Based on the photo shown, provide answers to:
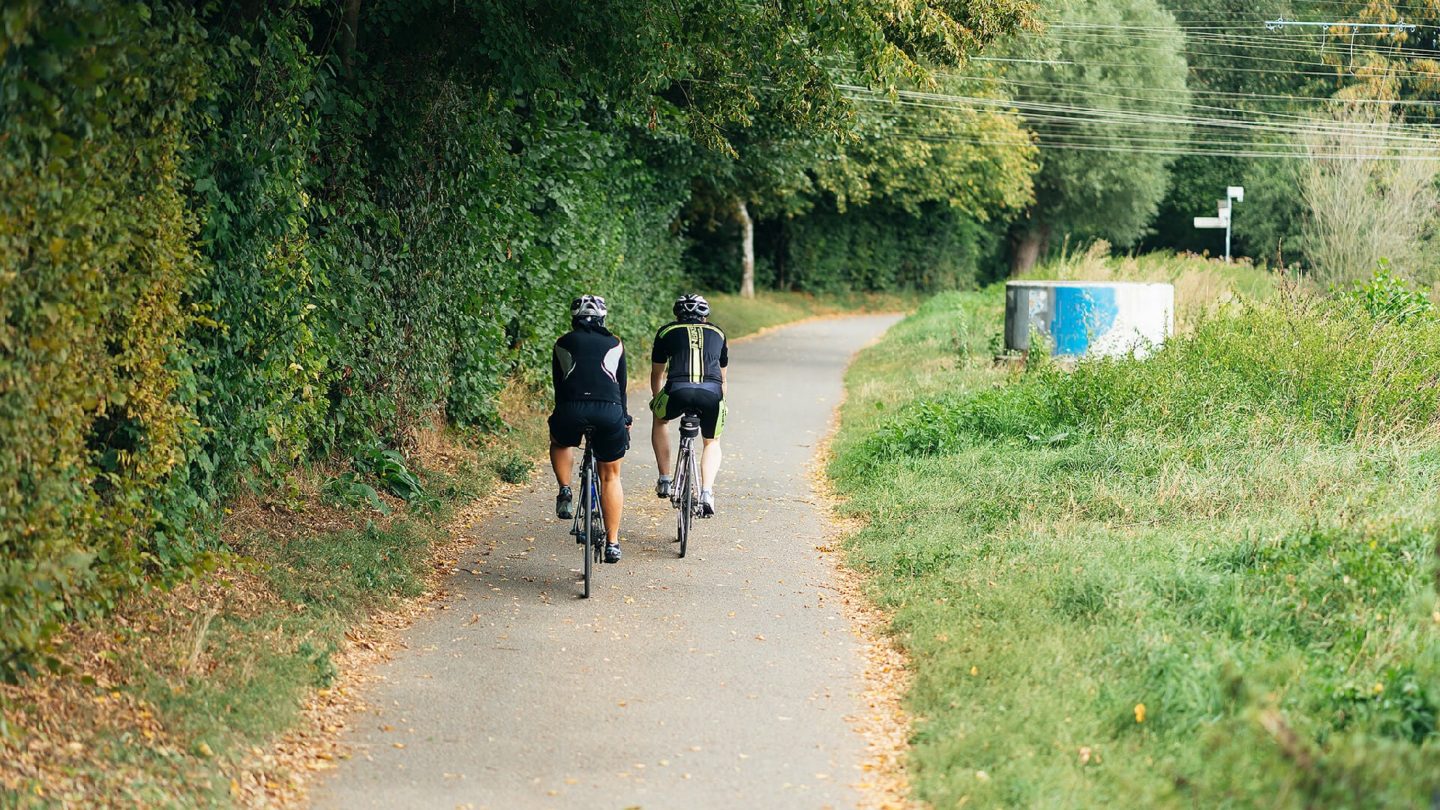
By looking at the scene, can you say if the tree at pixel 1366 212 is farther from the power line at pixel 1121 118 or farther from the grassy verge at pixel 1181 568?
the grassy verge at pixel 1181 568

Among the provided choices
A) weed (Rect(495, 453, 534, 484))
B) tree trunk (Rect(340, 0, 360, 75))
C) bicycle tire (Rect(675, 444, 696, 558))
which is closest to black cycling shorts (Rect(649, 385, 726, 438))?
bicycle tire (Rect(675, 444, 696, 558))

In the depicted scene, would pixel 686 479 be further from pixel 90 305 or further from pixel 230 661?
pixel 90 305

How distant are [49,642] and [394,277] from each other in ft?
20.4

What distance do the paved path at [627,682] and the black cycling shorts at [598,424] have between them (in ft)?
2.87

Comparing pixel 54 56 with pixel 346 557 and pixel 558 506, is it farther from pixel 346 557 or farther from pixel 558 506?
pixel 558 506

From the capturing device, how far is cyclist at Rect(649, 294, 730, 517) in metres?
10.1

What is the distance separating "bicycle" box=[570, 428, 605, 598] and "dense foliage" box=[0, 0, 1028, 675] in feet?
5.97

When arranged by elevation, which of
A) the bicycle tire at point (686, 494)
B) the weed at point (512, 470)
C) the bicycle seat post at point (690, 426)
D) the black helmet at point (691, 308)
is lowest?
the weed at point (512, 470)

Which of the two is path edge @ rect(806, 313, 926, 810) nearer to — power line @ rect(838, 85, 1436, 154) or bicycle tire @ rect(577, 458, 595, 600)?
bicycle tire @ rect(577, 458, 595, 600)

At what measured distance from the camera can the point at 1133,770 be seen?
5.45 m

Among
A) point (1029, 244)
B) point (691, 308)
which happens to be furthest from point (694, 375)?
point (1029, 244)

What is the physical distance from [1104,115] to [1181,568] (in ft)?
148

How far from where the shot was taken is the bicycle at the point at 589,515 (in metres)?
8.73

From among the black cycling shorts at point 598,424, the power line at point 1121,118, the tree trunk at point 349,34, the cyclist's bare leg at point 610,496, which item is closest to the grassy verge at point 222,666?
the cyclist's bare leg at point 610,496
